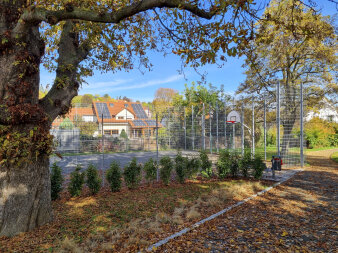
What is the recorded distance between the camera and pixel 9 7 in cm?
360

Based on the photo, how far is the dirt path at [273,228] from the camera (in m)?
3.23

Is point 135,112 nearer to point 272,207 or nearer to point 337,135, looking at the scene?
point 272,207

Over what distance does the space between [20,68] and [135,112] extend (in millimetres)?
22181

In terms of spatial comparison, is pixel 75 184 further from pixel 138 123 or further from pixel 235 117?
pixel 138 123

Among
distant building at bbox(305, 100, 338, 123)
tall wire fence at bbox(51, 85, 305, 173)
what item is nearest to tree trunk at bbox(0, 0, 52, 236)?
tall wire fence at bbox(51, 85, 305, 173)

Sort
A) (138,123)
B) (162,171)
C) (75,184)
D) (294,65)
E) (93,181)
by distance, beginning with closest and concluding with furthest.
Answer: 1. (75,184)
2. (93,181)
3. (162,171)
4. (294,65)
5. (138,123)

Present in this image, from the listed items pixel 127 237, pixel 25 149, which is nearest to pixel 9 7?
pixel 25 149

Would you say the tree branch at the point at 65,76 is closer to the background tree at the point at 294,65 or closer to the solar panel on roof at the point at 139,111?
the background tree at the point at 294,65

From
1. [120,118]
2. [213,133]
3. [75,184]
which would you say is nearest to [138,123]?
[120,118]

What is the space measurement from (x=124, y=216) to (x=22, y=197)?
1.80 metres

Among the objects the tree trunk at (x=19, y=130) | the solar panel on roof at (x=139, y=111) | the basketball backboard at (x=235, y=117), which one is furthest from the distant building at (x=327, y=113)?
the solar panel on roof at (x=139, y=111)

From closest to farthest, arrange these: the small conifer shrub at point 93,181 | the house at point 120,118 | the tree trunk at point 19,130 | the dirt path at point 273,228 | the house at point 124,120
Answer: the dirt path at point 273,228 < the tree trunk at point 19,130 < the small conifer shrub at point 93,181 < the house at point 120,118 < the house at point 124,120

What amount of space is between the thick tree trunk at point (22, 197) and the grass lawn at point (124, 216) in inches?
7.0

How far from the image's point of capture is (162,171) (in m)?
6.97
